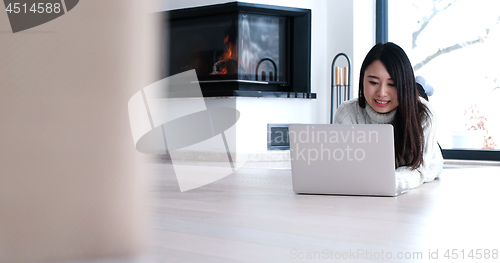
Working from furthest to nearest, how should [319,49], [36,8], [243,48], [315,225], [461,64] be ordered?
[319,49], [461,64], [243,48], [315,225], [36,8]

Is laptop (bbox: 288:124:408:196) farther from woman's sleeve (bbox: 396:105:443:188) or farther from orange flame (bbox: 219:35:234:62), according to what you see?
orange flame (bbox: 219:35:234:62)

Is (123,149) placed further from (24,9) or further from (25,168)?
(24,9)

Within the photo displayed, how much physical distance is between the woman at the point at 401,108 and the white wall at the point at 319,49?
232 centimetres

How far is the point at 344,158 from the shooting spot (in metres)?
2.05

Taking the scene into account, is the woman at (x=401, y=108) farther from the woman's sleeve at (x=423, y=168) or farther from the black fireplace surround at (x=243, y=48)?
the black fireplace surround at (x=243, y=48)

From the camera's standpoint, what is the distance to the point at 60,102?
0.91 m

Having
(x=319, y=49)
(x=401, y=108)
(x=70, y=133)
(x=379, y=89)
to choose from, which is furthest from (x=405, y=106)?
(x=319, y=49)

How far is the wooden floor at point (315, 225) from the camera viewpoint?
112 cm

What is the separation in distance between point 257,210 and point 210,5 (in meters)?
3.27

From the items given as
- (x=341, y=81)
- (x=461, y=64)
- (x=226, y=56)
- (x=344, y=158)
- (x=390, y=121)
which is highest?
(x=226, y=56)

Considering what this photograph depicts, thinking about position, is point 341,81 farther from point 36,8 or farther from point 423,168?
point 36,8

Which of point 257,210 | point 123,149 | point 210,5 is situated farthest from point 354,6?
point 123,149

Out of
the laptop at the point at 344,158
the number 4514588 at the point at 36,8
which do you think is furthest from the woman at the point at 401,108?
the number 4514588 at the point at 36,8

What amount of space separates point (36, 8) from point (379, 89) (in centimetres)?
167
